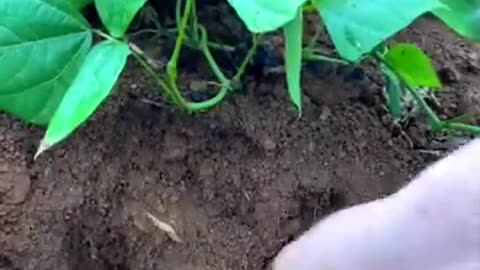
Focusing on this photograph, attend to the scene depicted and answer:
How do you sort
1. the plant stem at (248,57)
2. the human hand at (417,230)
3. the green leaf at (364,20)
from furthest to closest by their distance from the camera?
the plant stem at (248,57) < the green leaf at (364,20) < the human hand at (417,230)

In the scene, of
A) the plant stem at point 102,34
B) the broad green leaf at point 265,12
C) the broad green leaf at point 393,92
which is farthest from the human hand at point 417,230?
the broad green leaf at point 393,92

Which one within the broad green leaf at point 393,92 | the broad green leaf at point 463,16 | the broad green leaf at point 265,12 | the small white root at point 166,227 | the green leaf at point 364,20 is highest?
the broad green leaf at point 265,12

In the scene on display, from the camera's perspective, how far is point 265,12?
1.11 m

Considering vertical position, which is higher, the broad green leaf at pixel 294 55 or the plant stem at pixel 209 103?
the broad green leaf at pixel 294 55

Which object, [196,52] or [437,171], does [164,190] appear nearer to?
[196,52]

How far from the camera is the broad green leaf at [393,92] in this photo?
1.41 meters

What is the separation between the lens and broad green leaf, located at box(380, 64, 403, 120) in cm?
141

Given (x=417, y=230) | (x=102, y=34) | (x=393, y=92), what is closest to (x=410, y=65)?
(x=393, y=92)

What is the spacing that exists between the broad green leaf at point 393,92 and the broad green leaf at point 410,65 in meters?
0.04

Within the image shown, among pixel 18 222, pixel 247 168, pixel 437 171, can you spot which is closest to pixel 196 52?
pixel 247 168

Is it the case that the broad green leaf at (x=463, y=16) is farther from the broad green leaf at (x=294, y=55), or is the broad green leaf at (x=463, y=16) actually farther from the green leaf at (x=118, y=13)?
the green leaf at (x=118, y=13)

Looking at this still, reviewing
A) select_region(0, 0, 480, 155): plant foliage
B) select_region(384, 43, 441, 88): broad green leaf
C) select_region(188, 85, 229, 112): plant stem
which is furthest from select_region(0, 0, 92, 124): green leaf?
select_region(384, 43, 441, 88): broad green leaf

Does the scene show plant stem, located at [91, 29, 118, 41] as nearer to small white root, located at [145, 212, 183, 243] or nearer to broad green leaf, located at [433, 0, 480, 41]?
small white root, located at [145, 212, 183, 243]

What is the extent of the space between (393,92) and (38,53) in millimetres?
387
